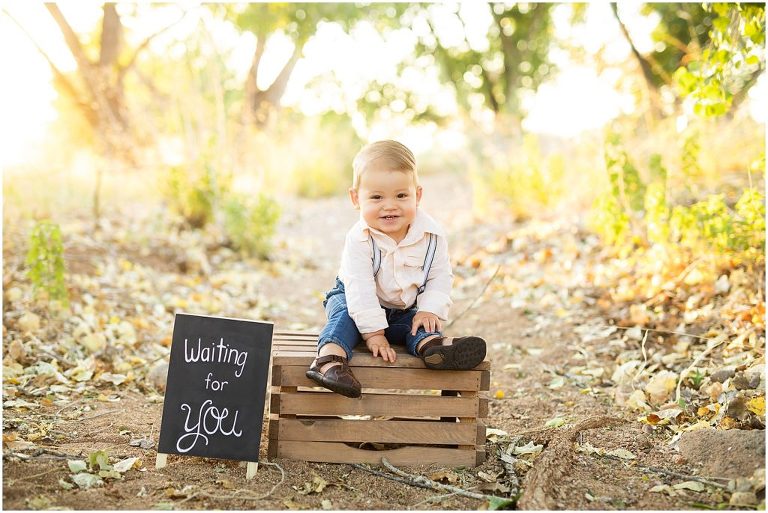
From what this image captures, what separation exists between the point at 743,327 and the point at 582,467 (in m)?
1.62

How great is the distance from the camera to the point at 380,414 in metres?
2.78

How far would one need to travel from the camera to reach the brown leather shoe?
2.56m

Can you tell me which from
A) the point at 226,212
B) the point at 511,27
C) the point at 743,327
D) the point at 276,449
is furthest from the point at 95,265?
the point at 511,27

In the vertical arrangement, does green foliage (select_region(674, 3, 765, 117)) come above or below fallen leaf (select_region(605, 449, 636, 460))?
above

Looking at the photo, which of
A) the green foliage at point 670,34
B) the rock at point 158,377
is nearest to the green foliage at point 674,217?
the rock at point 158,377

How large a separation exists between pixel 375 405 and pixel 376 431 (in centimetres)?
11

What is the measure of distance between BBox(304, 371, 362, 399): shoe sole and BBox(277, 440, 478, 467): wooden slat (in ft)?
0.97

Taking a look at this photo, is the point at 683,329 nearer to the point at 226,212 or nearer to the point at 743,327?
the point at 743,327

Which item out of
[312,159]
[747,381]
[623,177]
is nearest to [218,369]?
[747,381]

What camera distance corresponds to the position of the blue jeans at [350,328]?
9.04 ft

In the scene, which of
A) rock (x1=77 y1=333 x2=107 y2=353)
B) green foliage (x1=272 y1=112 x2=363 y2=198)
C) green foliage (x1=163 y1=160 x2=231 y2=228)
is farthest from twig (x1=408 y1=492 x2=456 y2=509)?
green foliage (x1=272 y1=112 x2=363 y2=198)

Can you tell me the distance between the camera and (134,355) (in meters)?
4.19

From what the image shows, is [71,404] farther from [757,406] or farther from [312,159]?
[312,159]

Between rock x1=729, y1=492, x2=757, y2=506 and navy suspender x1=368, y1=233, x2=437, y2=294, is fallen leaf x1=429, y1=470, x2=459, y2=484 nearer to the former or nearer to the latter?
navy suspender x1=368, y1=233, x2=437, y2=294
